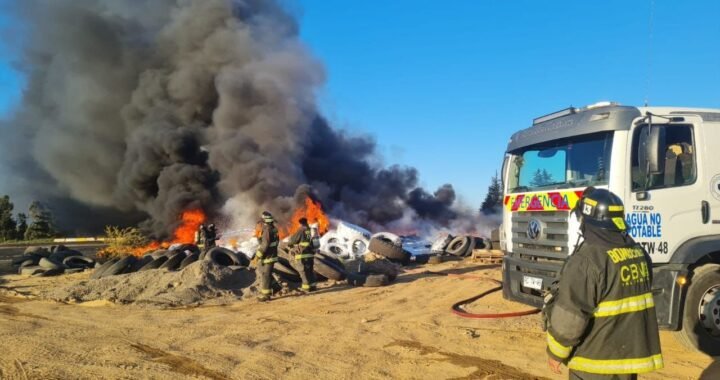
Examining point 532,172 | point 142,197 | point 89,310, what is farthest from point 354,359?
point 142,197

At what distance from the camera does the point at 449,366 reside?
15.9 feet

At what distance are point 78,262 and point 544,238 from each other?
13607mm

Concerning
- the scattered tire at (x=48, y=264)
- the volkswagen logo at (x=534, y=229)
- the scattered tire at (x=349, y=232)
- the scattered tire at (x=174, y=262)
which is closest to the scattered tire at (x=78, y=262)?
the scattered tire at (x=48, y=264)

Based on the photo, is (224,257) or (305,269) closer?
(305,269)

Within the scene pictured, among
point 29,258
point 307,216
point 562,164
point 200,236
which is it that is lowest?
point 29,258

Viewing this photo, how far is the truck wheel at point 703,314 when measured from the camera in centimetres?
489

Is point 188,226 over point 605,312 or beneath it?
over

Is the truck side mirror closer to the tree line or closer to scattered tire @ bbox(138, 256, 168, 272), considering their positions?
scattered tire @ bbox(138, 256, 168, 272)

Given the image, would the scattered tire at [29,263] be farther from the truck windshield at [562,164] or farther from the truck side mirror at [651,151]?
the truck side mirror at [651,151]

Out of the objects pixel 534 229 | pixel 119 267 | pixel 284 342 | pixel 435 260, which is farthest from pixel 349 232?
pixel 534 229

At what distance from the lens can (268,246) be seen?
29.7ft

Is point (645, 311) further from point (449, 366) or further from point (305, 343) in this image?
point (305, 343)

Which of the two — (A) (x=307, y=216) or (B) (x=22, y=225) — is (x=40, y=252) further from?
(B) (x=22, y=225)

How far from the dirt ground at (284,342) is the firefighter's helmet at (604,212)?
2.38 metres
